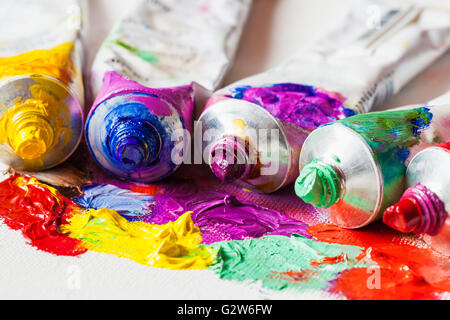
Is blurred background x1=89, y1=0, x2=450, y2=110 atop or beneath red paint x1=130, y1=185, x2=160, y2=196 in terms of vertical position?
atop

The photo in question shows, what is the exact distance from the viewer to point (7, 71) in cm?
96

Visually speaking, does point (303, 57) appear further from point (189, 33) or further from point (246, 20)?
point (246, 20)

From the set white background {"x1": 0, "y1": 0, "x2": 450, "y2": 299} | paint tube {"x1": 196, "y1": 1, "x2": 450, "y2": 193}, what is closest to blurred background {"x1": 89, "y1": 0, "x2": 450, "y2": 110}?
paint tube {"x1": 196, "y1": 1, "x2": 450, "y2": 193}

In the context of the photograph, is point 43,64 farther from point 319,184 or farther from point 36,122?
point 319,184

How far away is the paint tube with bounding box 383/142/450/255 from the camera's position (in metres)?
0.75

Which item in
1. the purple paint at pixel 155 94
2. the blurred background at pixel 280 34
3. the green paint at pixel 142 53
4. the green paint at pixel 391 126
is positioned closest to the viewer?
the green paint at pixel 391 126

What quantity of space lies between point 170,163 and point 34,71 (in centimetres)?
26

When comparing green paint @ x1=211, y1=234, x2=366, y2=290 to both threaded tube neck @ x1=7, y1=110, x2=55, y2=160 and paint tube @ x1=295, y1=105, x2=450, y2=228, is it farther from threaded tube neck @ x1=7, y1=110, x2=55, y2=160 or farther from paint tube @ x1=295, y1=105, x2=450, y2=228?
threaded tube neck @ x1=7, y1=110, x2=55, y2=160

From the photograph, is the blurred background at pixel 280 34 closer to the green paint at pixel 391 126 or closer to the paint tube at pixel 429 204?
the green paint at pixel 391 126

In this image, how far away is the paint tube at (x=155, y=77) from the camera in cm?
93

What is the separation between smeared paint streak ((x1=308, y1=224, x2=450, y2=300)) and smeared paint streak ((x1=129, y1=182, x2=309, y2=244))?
0.05 m

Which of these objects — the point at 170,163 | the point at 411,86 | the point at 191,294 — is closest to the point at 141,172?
the point at 170,163

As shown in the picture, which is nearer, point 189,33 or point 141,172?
point 141,172

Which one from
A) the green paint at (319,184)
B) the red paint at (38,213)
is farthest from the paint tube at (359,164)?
the red paint at (38,213)
